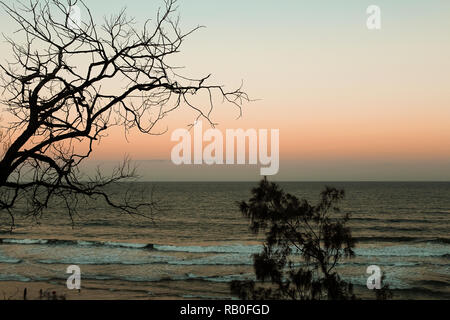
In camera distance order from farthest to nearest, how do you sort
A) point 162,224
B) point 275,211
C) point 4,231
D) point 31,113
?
point 162,224, point 4,231, point 275,211, point 31,113

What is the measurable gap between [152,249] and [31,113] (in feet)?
94.4

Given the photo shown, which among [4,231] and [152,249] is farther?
[4,231]

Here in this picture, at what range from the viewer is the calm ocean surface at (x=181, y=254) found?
2184 cm

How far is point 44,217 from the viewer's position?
5162 cm

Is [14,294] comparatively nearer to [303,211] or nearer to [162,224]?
[303,211]

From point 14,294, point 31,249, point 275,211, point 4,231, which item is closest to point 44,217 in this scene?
point 4,231

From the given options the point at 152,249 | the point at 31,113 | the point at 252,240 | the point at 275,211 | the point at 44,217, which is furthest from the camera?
the point at 44,217

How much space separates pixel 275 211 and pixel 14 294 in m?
13.0

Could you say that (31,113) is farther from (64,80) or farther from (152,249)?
(152,249)

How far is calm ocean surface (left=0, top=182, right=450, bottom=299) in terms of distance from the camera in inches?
860

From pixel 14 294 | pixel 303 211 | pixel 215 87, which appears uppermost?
pixel 215 87

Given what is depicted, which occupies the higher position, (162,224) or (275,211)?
(275,211)

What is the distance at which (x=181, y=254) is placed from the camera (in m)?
30.2

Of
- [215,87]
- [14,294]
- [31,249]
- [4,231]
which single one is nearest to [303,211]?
[215,87]
